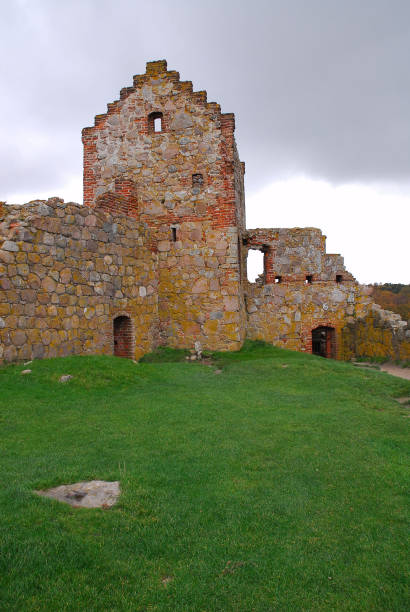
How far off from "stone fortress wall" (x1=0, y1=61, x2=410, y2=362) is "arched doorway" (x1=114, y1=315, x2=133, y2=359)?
0.09 feet

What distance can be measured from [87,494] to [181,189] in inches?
413

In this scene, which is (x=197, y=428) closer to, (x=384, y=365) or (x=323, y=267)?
(x=384, y=365)

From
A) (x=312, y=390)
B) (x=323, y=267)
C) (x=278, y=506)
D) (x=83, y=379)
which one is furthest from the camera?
(x=323, y=267)

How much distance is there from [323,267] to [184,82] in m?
6.92

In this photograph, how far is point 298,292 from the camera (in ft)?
49.9

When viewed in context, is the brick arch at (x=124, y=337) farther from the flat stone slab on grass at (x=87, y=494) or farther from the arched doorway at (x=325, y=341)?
the flat stone slab on grass at (x=87, y=494)

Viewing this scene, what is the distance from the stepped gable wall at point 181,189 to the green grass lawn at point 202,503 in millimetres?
5578

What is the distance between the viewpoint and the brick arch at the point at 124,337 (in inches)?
462

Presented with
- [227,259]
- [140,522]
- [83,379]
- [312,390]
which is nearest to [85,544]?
[140,522]

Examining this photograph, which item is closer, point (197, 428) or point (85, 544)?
point (85, 544)

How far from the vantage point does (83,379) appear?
7562 mm

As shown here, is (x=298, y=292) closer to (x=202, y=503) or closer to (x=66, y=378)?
(x=66, y=378)

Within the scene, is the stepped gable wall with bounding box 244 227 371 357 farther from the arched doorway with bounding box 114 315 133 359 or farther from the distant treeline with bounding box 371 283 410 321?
the distant treeline with bounding box 371 283 410 321

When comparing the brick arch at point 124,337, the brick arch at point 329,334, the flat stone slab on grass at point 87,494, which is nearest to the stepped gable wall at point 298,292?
the brick arch at point 329,334
